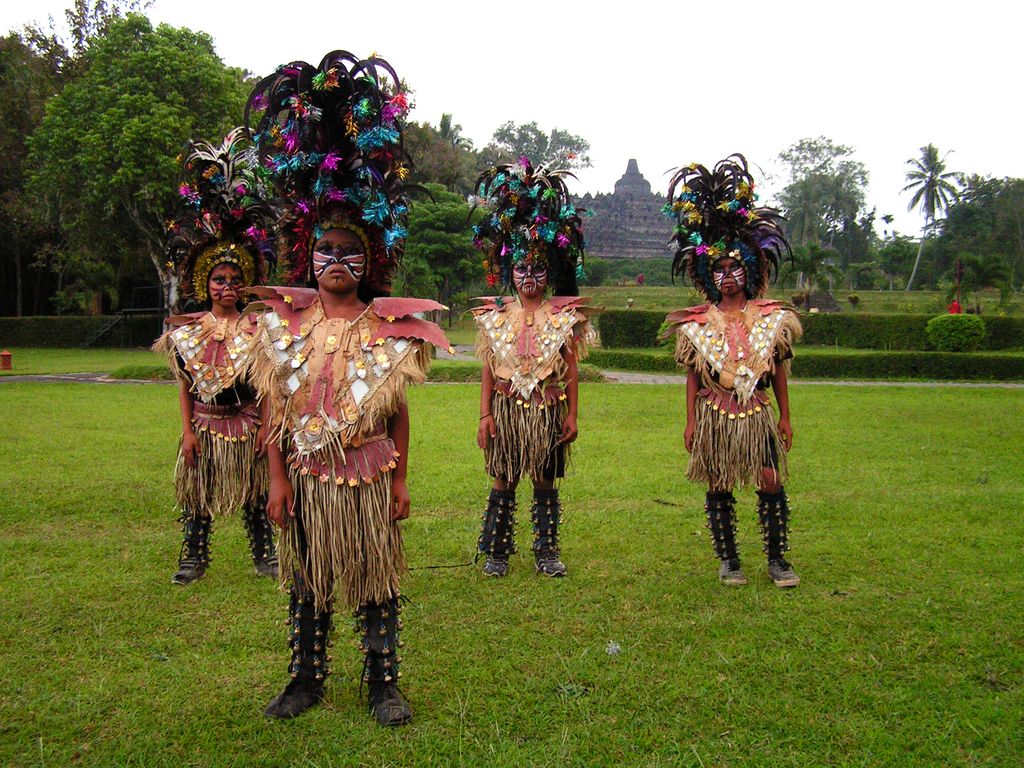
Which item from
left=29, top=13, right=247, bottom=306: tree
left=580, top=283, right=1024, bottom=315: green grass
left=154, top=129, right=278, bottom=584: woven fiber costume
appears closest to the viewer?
left=154, top=129, right=278, bottom=584: woven fiber costume

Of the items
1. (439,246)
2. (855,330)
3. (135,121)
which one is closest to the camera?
(135,121)

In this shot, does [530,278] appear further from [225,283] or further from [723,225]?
[225,283]

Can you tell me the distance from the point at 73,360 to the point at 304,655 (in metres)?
24.2

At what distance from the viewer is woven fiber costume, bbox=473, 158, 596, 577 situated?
5.16m

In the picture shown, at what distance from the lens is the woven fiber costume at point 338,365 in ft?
10.6

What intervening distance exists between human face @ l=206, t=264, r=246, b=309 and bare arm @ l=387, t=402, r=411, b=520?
2.08m

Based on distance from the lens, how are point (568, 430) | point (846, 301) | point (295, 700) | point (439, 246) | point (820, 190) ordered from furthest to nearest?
point (820, 190), point (846, 301), point (439, 246), point (568, 430), point (295, 700)

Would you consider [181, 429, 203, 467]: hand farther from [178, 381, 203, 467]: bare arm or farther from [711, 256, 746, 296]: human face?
[711, 256, 746, 296]: human face

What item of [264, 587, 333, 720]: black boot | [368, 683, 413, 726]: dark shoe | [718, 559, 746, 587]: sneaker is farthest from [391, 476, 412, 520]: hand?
[718, 559, 746, 587]: sneaker

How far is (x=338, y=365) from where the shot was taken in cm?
329

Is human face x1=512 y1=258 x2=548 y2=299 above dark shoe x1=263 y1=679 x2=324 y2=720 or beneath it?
above

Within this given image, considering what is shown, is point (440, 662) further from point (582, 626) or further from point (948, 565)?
point (948, 565)

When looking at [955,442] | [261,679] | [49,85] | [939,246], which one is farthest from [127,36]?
[939,246]

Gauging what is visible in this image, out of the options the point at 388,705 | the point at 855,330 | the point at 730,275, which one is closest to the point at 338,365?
the point at 388,705
